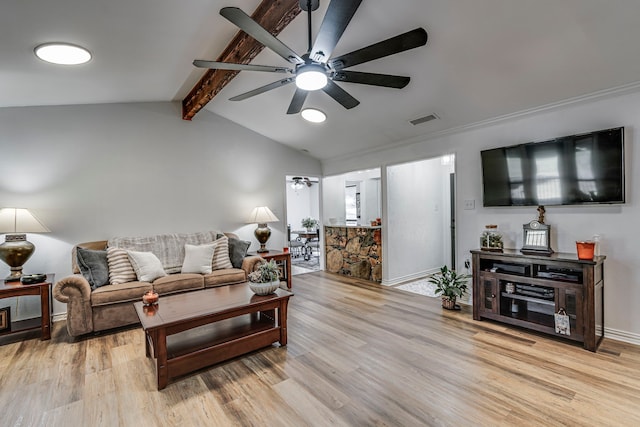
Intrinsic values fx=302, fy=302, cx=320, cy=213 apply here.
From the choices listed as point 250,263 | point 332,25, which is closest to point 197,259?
point 250,263

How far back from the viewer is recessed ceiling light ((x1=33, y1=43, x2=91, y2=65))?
92.0 inches

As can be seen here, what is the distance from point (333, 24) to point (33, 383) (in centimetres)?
338

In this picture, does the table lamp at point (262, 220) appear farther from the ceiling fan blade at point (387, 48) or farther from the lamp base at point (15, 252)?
the ceiling fan blade at point (387, 48)

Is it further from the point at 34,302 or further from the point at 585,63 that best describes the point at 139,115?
the point at 585,63

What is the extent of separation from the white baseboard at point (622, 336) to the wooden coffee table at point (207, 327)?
3.11 meters

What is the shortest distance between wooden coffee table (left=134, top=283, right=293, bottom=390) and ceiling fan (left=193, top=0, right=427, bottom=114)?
189 centimetres

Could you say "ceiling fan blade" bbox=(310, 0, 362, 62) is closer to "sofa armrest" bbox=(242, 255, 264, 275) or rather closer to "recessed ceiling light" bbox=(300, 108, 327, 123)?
"recessed ceiling light" bbox=(300, 108, 327, 123)

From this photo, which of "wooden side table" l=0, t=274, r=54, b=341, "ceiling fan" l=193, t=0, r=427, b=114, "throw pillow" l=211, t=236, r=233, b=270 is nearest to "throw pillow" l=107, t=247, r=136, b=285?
"wooden side table" l=0, t=274, r=54, b=341

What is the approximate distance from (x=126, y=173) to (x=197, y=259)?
5.27 feet

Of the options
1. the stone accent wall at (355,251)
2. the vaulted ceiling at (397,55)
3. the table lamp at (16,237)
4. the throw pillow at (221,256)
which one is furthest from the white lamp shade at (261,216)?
the table lamp at (16,237)

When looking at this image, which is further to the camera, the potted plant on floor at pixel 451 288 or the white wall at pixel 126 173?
the potted plant on floor at pixel 451 288

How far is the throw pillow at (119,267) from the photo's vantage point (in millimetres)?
3520

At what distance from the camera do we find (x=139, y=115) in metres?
4.33

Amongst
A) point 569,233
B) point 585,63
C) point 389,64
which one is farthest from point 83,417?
point 585,63
